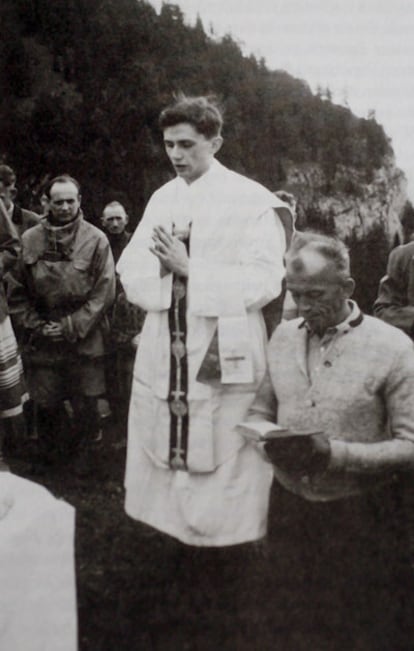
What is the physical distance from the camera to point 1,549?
155 cm

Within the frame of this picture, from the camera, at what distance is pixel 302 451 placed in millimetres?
1605

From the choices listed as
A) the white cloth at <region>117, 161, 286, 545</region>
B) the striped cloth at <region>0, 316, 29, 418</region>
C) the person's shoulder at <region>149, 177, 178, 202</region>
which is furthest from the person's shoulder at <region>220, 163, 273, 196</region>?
the striped cloth at <region>0, 316, 29, 418</region>

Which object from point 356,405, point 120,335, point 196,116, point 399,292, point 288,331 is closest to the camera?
point 356,405

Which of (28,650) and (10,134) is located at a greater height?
(10,134)

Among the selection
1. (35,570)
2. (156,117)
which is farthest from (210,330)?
(35,570)

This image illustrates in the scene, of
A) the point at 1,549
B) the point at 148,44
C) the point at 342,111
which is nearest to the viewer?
the point at 1,549

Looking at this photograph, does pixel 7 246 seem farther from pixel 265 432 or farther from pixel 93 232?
pixel 265 432

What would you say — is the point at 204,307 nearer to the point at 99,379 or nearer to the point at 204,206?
the point at 204,206

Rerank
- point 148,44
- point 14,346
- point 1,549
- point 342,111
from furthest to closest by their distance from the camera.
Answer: point 14,346 < point 148,44 < point 342,111 < point 1,549

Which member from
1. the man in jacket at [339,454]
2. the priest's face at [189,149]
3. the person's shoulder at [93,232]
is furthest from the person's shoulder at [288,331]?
the person's shoulder at [93,232]

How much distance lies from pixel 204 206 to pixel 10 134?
1.91 ft

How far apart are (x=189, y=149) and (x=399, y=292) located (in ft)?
2.14

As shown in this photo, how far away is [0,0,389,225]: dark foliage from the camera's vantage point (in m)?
2.15

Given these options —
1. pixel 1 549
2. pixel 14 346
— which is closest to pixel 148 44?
pixel 14 346
